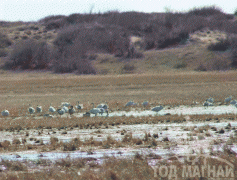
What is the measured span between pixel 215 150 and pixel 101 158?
2912 millimetres

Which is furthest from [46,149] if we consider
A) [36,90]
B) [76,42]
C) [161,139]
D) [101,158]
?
[76,42]

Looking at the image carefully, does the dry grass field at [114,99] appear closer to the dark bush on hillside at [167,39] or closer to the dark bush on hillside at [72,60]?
the dark bush on hillside at [167,39]

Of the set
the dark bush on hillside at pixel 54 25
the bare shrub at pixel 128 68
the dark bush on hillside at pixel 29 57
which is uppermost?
the dark bush on hillside at pixel 54 25

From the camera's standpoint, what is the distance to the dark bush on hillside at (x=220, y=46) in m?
55.5

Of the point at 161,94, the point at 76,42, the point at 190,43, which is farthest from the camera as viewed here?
the point at 76,42

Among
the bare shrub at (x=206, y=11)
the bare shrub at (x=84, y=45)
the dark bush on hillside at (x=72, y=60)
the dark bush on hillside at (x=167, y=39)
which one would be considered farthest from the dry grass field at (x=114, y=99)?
the bare shrub at (x=206, y=11)

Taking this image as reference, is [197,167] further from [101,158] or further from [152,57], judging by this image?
[152,57]

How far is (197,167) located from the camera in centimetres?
829

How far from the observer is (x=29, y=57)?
194ft

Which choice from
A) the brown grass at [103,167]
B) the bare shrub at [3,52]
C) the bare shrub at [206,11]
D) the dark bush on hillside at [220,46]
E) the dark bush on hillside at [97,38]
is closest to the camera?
the brown grass at [103,167]

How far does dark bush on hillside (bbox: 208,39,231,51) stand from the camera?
182 feet

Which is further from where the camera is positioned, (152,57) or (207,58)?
(152,57)

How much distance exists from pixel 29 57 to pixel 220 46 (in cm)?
2774

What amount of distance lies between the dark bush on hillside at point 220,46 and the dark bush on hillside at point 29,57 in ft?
76.7
